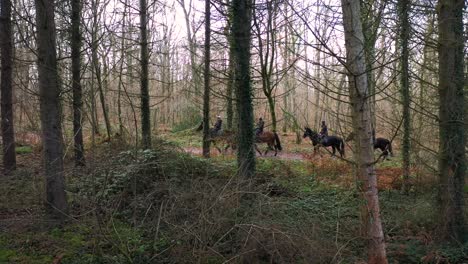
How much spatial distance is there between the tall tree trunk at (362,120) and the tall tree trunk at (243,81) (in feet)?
17.6

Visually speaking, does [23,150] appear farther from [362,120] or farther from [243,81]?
[362,120]

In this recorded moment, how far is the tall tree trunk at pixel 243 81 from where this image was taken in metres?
9.73

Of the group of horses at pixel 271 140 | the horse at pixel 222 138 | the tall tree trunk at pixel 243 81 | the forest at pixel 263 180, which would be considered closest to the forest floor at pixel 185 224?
the forest at pixel 263 180

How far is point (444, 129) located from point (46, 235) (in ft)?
23.5

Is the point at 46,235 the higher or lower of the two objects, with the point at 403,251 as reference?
higher

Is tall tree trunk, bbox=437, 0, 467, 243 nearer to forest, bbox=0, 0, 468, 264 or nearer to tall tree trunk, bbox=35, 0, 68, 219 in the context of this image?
forest, bbox=0, 0, 468, 264

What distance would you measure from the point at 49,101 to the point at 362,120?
494 centimetres

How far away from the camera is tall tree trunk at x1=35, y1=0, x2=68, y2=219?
6332 millimetres

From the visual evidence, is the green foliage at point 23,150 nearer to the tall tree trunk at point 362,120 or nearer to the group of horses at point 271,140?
the group of horses at point 271,140

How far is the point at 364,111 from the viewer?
14.4 feet

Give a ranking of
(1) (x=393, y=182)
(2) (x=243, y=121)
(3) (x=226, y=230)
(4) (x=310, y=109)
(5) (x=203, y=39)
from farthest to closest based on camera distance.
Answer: (4) (x=310, y=109) → (5) (x=203, y=39) → (1) (x=393, y=182) → (2) (x=243, y=121) → (3) (x=226, y=230)

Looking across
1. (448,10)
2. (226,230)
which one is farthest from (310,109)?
(226,230)

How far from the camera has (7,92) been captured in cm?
1191

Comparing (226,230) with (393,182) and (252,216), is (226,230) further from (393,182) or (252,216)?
(393,182)
